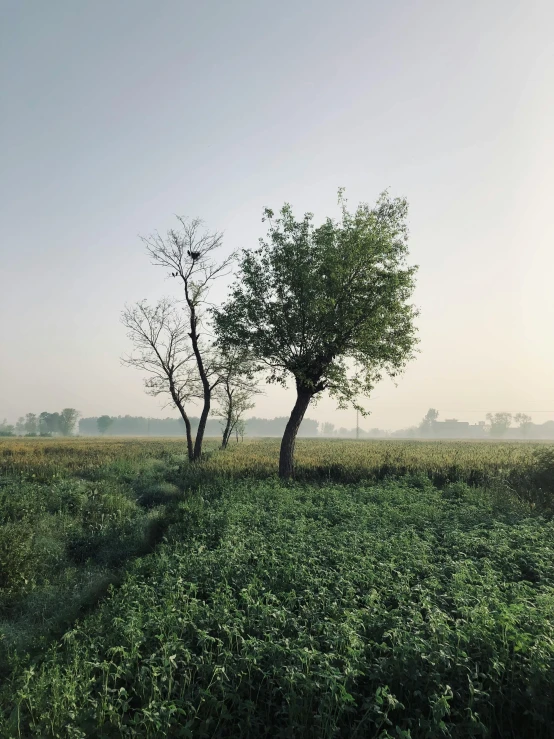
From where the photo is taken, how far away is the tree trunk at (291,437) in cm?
2389

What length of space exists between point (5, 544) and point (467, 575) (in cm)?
1090

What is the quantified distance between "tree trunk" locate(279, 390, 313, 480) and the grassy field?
929 centimetres

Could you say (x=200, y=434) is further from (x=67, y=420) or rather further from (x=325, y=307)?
(x=67, y=420)

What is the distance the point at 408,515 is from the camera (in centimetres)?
1262

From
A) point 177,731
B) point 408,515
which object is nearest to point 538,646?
point 177,731

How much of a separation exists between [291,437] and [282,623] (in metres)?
18.4

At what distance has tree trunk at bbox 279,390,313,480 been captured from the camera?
23.9m

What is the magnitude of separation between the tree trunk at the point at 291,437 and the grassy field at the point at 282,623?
366 inches

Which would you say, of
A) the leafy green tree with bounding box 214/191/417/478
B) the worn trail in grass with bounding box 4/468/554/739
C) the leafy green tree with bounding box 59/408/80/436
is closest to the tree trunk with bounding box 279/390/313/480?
the leafy green tree with bounding box 214/191/417/478

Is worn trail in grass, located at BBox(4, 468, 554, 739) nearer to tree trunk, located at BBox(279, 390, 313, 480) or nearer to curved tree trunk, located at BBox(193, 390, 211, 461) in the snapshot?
tree trunk, located at BBox(279, 390, 313, 480)

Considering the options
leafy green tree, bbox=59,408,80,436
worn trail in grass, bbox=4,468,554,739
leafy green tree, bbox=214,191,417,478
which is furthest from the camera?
leafy green tree, bbox=59,408,80,436

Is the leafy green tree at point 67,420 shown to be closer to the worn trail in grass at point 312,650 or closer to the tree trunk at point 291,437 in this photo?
the tree trunk at point 291,437

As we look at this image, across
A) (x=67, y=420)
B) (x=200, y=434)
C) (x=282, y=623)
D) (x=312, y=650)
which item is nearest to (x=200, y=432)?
(x=200, y=434)

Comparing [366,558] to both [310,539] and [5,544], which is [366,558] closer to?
[310,539]
